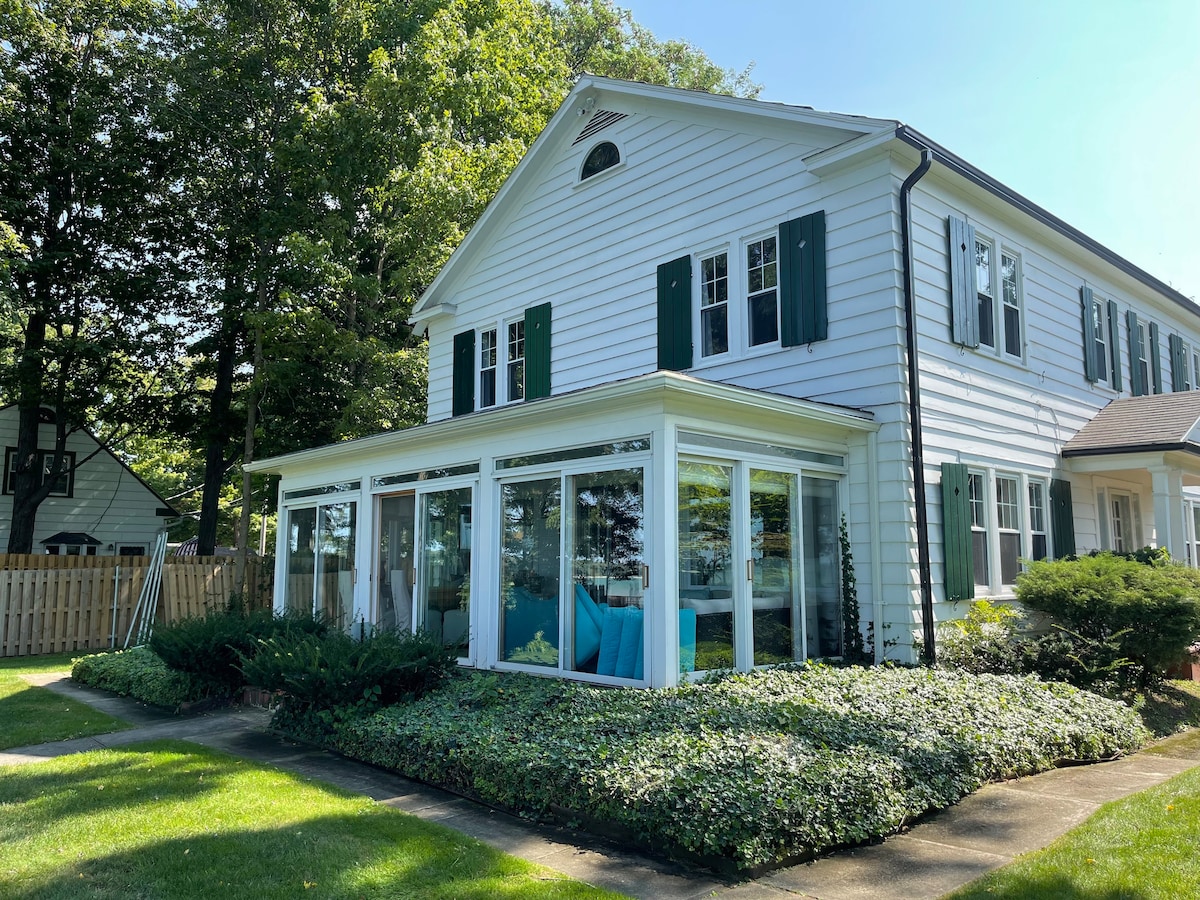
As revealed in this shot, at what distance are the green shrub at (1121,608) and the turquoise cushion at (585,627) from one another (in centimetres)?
515

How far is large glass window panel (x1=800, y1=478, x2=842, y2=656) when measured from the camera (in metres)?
9.55

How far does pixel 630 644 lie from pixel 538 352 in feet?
23.0

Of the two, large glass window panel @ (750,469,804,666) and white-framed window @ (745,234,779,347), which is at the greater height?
white-framed window @ (745,234,779,347)

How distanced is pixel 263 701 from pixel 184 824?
527cm

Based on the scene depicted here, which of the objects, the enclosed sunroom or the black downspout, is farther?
the black downspout

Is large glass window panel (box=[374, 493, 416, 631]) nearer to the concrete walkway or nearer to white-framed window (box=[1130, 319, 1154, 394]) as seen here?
the concrete walkway

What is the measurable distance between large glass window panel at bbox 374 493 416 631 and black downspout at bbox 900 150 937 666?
6276mm

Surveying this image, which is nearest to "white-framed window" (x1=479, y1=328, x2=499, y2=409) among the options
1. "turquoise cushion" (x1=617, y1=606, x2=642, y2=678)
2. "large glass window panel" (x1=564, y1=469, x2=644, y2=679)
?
"large glass window panel" (x1=564, y1=469, x2=644, y2=679)

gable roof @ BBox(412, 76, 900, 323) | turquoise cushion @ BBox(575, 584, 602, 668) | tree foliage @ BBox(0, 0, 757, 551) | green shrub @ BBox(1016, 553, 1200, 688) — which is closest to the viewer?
turquoise cushion @ BBox(575, 584, 602, 668)

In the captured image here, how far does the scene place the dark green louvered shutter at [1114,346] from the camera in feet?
48.4

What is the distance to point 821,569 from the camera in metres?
9.72

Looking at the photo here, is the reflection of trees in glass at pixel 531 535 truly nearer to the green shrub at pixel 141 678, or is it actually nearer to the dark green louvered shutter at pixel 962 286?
the green shrub at pixel 141 678

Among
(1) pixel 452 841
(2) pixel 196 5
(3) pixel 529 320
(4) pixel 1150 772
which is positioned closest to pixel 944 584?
(4) pixel 1150 772

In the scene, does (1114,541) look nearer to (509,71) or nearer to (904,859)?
(904,859)
